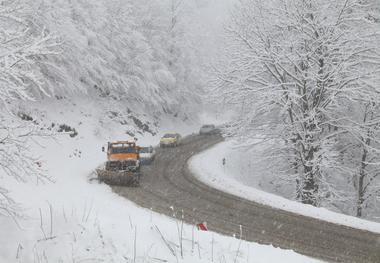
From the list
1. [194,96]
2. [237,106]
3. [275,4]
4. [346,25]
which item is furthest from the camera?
[194,96]

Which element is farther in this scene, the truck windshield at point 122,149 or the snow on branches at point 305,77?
the truck windshield at point 122,149

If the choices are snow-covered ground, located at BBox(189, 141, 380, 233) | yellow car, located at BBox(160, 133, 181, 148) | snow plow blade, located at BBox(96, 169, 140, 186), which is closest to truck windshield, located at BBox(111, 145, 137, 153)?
snow plow blade, located at BBox(96, 169, 140, 186)

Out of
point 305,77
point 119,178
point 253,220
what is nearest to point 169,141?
point 119,178

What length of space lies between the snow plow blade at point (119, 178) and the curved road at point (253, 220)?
0.62 metres

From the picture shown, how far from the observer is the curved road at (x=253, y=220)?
11.7m

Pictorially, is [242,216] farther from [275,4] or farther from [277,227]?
[275,4]

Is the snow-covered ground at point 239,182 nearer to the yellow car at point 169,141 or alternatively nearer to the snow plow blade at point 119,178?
the yellow car at point 169,141

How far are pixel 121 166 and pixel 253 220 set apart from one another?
9697 millimetres

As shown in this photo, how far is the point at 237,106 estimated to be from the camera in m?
22.2

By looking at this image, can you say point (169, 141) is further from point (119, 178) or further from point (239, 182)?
point (119, 178)

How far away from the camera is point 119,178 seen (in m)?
20.3

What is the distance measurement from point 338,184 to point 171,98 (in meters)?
26.5

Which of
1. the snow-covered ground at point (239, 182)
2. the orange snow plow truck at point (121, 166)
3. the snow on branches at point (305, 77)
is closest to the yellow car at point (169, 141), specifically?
the snow-covered ground at point (239, 182)

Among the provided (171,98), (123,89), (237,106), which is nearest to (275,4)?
(237,106)
